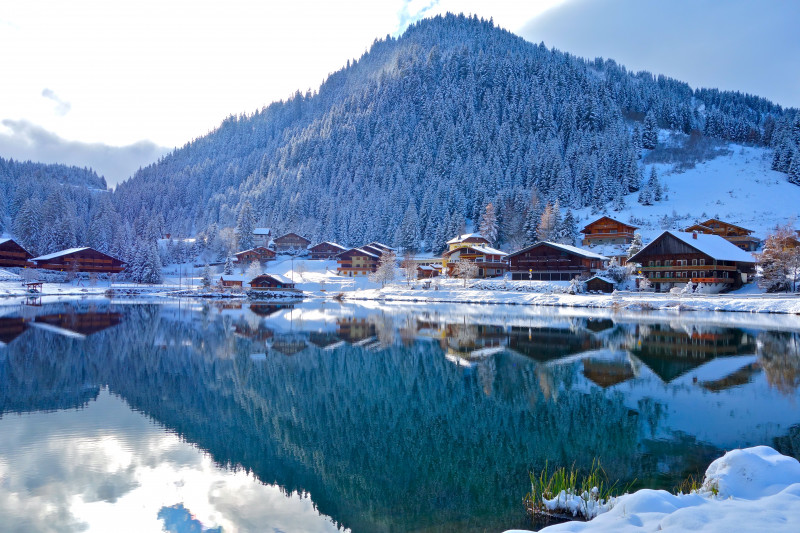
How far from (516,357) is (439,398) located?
917cm

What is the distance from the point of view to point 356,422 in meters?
16.1

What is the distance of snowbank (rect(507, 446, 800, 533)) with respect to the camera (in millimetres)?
6219

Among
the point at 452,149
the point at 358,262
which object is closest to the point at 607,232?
the point at 358,262

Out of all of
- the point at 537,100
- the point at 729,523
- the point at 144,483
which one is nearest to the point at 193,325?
the point at 144,483

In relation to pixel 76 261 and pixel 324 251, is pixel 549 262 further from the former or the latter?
pixel 76 261

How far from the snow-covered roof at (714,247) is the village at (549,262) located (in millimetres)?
170

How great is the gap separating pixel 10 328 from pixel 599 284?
60953 mm

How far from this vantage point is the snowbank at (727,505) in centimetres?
622

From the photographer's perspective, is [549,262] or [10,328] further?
[549,262]

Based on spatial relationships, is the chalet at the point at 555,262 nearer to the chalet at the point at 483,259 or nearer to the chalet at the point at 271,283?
the chalet at the point at 483,259

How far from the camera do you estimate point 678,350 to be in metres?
28.0

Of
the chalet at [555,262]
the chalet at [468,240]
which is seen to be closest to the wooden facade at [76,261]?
the chalet at [468,240]

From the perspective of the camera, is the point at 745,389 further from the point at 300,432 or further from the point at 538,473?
the point at 300,432

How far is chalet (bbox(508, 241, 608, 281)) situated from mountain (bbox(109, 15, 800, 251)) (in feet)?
62.8
